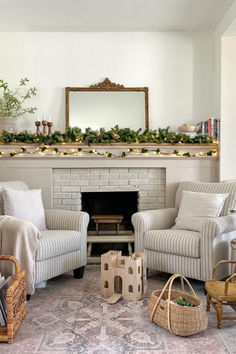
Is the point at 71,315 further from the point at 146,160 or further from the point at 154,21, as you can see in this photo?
the point at 154,21

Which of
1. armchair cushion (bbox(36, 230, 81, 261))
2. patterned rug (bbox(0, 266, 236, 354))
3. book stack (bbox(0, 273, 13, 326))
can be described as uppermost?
armchair cushion (bbox(36, 230, 81, 261))

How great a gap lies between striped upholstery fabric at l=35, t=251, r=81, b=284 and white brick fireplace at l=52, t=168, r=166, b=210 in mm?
1050

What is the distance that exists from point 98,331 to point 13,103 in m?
3.12

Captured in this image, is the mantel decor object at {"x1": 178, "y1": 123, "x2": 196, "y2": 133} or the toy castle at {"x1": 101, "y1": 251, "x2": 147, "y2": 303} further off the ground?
the mantel decor object at {"x1": 178, "y1": 123, "x2": 196, "y2": 133}

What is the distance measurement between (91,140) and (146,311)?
2174 millimetres

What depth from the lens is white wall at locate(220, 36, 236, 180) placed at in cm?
421

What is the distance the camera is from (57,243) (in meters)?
3.13

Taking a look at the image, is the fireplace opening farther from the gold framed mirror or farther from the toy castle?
the toy castle

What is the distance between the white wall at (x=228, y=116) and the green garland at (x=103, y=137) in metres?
0.19

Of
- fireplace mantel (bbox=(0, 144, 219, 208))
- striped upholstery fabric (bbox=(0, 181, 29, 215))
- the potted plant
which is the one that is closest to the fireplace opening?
fireplace mantel (bbox=(0, 144, 219, 208))

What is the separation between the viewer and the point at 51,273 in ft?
10.2

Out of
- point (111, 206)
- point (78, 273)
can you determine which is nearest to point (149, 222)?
point (78, 273)

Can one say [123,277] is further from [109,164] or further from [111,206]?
[111,206]

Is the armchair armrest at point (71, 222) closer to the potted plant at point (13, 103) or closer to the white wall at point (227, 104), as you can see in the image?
the potted plant at point (13, 103)
